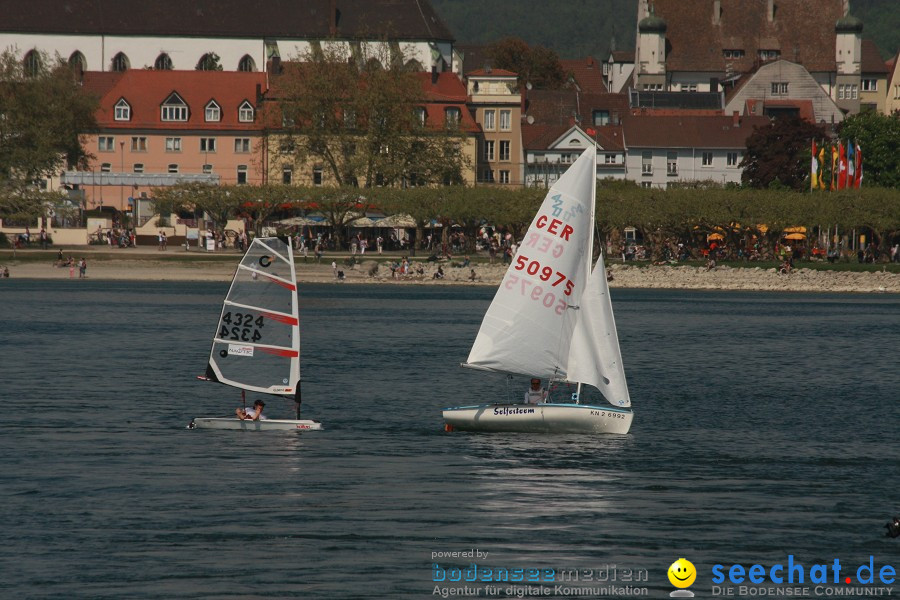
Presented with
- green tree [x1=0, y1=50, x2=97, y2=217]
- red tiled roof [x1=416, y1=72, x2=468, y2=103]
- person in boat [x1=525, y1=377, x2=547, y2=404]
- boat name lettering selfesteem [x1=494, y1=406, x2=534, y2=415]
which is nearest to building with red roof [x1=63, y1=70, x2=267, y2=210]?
red tiled roof [x1=416, y1=72, x2=468, y2=103]

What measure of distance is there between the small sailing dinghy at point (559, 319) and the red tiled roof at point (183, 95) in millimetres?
128959

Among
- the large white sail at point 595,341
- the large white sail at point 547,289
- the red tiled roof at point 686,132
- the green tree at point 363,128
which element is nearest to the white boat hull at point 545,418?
the large white sail at point 595,341

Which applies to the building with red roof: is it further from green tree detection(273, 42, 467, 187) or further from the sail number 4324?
the sail number 4324

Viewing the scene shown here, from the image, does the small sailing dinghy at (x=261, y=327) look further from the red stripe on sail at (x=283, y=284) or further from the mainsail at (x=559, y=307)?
the mainsail at (x=559, y=307)

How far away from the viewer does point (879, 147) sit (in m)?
142

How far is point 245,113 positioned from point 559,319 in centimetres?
13530

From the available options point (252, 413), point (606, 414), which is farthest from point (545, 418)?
point (252, 413)

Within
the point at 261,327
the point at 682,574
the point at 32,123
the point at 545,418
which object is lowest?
the point at 682,574

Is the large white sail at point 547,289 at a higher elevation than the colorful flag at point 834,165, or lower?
lower

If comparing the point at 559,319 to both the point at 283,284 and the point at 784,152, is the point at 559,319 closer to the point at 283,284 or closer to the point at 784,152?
the point at 283,284

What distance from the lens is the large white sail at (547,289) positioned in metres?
37.8

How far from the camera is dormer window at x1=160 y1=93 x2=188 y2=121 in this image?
167625 mm

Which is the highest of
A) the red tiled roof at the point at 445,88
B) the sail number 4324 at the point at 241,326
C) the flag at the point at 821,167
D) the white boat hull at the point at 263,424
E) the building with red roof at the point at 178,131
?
the red tiled roof at the point at 445,88

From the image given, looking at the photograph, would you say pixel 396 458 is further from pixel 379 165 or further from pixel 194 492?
pixel 379 165
